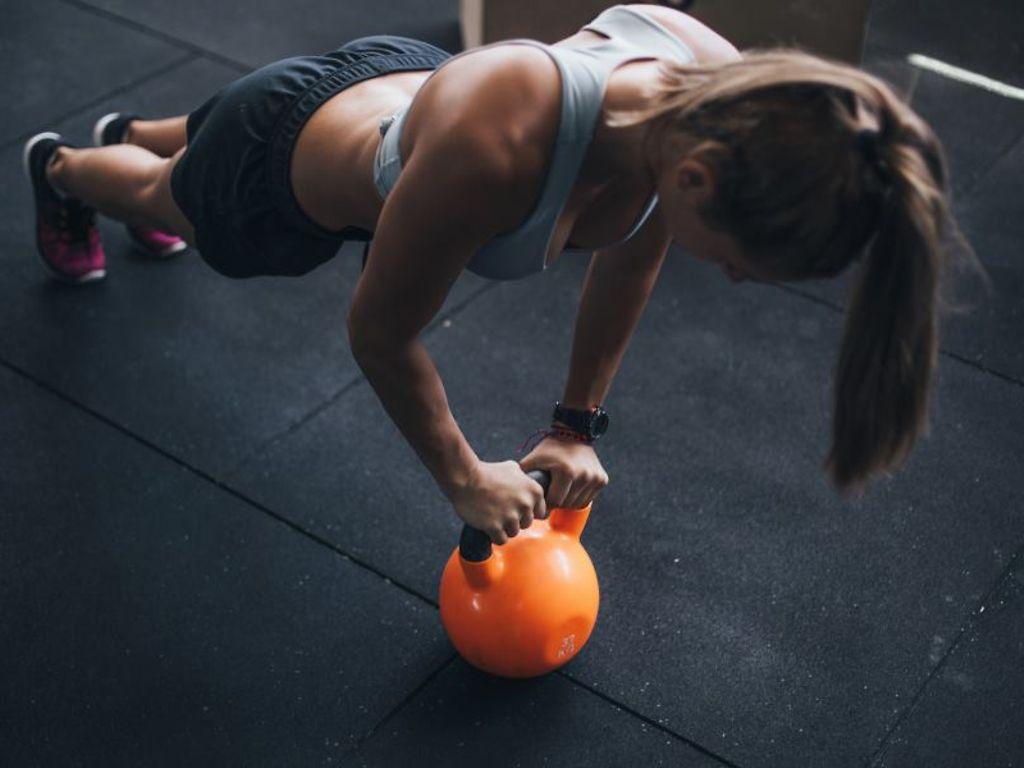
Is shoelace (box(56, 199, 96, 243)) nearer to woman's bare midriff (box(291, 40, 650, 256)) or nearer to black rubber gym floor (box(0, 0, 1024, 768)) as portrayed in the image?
black rubber gym floor (box(0, 0, 1024, 768))

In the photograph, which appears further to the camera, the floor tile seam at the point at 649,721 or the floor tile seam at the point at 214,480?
the floor tile seam at the point at 214,480

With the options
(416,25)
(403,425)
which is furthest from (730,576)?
(416,25)

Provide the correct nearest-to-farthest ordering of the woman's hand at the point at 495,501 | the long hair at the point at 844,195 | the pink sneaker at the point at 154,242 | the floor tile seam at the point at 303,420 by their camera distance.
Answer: the long hair at the point at 844,195 < the woman's hand at the point at 495,501 < the floor tile seam at the point at 303,420 < the pink sneaker at the point at 154,242

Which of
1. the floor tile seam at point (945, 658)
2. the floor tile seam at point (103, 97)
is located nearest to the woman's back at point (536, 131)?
the floor tile seam at point (945, 658)

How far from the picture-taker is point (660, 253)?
1.60 metres

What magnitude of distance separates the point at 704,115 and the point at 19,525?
1.31 metres

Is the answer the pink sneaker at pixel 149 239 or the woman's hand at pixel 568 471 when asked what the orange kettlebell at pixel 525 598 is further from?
the pink sneaker at pixel 149 239

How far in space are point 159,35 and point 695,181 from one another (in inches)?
92.7

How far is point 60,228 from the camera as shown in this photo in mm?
2301

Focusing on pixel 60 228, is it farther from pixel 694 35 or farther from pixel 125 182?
pixel 694 35

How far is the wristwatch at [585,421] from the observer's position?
1663 millimetres

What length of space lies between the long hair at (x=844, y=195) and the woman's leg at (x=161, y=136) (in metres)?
1.19

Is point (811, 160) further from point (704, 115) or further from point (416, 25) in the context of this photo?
point (416, 25)

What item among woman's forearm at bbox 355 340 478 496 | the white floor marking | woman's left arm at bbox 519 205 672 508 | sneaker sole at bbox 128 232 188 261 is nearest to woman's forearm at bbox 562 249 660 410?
woman's left arm at bbox 519 205 672 508
